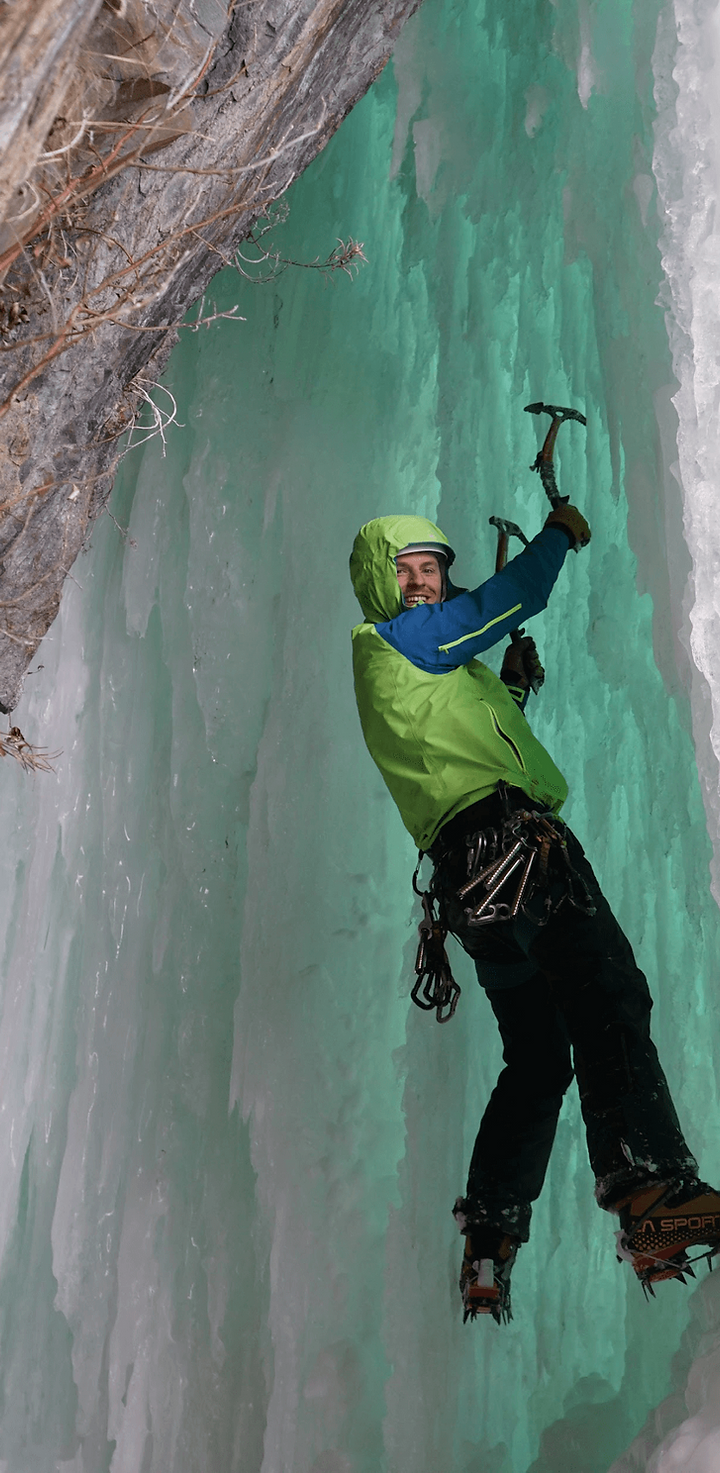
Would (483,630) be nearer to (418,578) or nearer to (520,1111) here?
(418,578)

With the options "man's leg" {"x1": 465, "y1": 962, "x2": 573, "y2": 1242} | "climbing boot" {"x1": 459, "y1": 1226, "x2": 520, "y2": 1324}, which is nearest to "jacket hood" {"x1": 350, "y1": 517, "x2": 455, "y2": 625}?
"man's leg" {"x1": 465, "y1": 962, "x2": 573, "y2": 1242}

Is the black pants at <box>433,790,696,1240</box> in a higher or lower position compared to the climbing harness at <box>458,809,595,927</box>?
lower

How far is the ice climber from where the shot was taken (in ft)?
5.42

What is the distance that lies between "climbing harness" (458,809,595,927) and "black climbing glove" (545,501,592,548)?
0.48 metres

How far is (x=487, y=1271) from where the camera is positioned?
1754mm

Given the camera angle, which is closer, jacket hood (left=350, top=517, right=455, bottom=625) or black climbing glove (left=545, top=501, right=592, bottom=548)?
black climbing glove (left=545, top=501, right=592, bottom=548)

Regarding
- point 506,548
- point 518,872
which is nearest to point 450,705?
point 518,872

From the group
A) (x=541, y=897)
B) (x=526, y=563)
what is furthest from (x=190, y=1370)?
(x=526, y=563)

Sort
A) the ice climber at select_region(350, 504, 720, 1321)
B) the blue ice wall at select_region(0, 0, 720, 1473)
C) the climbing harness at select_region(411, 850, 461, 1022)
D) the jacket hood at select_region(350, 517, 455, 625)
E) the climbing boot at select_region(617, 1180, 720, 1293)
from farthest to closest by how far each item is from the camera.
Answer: the blue ice wall at select_region(0, 0, 720, 1473) < the jacket hood at select_region(350, 517, 455, 625) < the climbing harness at select_region(411, 850, 461, 1022) < the ice climber at select_region(350, 504, 720, 1321) < the climbing boot at select_region(617, 1180, 720, 1293)

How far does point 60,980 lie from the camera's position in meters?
3.20

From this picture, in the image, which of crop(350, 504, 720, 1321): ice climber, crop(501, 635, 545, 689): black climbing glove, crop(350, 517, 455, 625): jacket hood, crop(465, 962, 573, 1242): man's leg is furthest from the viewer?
crop(501, 635, 545, 689): black climbing glove

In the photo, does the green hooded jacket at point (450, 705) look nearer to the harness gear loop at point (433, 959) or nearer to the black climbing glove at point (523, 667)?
the harness gear loop at point (433, 959)

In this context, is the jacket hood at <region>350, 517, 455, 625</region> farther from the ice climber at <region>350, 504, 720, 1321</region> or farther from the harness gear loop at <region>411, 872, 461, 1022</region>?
the harness gear loop at <region>411, 872, 461, 1022</region>

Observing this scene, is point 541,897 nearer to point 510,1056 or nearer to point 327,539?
point 510,1056
